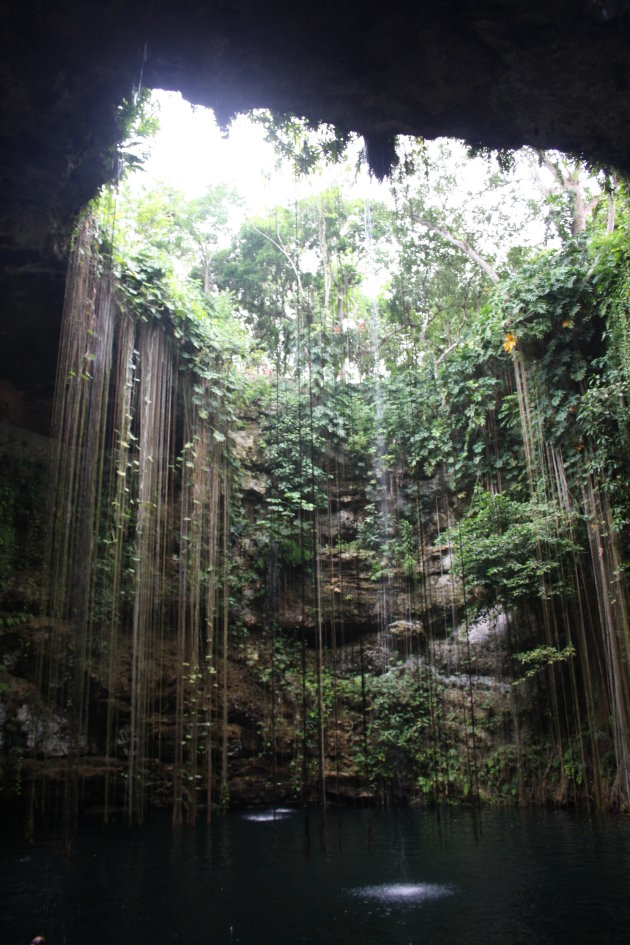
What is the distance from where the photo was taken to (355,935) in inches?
124

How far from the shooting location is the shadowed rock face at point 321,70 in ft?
11.8

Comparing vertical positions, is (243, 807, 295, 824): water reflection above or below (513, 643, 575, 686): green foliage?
below

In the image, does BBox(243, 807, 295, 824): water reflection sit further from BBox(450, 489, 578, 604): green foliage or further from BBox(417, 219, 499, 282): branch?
BBox(417, 219, 499, 282): branch

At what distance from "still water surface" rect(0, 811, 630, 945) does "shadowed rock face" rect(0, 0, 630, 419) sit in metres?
4.41

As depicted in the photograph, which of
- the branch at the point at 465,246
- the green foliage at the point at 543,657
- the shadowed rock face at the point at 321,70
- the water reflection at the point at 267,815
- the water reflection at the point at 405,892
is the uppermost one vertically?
the branch at the point at 465,246

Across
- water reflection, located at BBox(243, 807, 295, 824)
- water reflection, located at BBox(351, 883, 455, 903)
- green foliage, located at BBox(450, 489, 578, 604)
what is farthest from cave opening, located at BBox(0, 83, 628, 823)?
water reflection, located at BBox(351, 883, 455, 903)

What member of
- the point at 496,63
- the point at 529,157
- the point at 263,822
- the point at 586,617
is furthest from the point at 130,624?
the point at 529,157

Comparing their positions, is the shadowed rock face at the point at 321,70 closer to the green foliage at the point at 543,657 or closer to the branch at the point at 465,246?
the green foliage at the point at 543,657

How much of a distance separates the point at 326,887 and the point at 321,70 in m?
4.98

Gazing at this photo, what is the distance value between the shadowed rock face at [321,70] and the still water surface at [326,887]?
4407mm

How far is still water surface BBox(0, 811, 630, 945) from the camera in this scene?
3191 millimetres

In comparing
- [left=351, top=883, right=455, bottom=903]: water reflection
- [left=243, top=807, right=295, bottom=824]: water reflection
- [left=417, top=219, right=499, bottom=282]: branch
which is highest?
[left=417, top=219, right=499, bottom=282]: branch

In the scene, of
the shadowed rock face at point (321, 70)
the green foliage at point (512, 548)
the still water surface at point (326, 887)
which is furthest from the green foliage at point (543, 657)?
the shadowed rock face at point (321, 70)

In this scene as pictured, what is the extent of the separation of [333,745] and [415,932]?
594 cm
